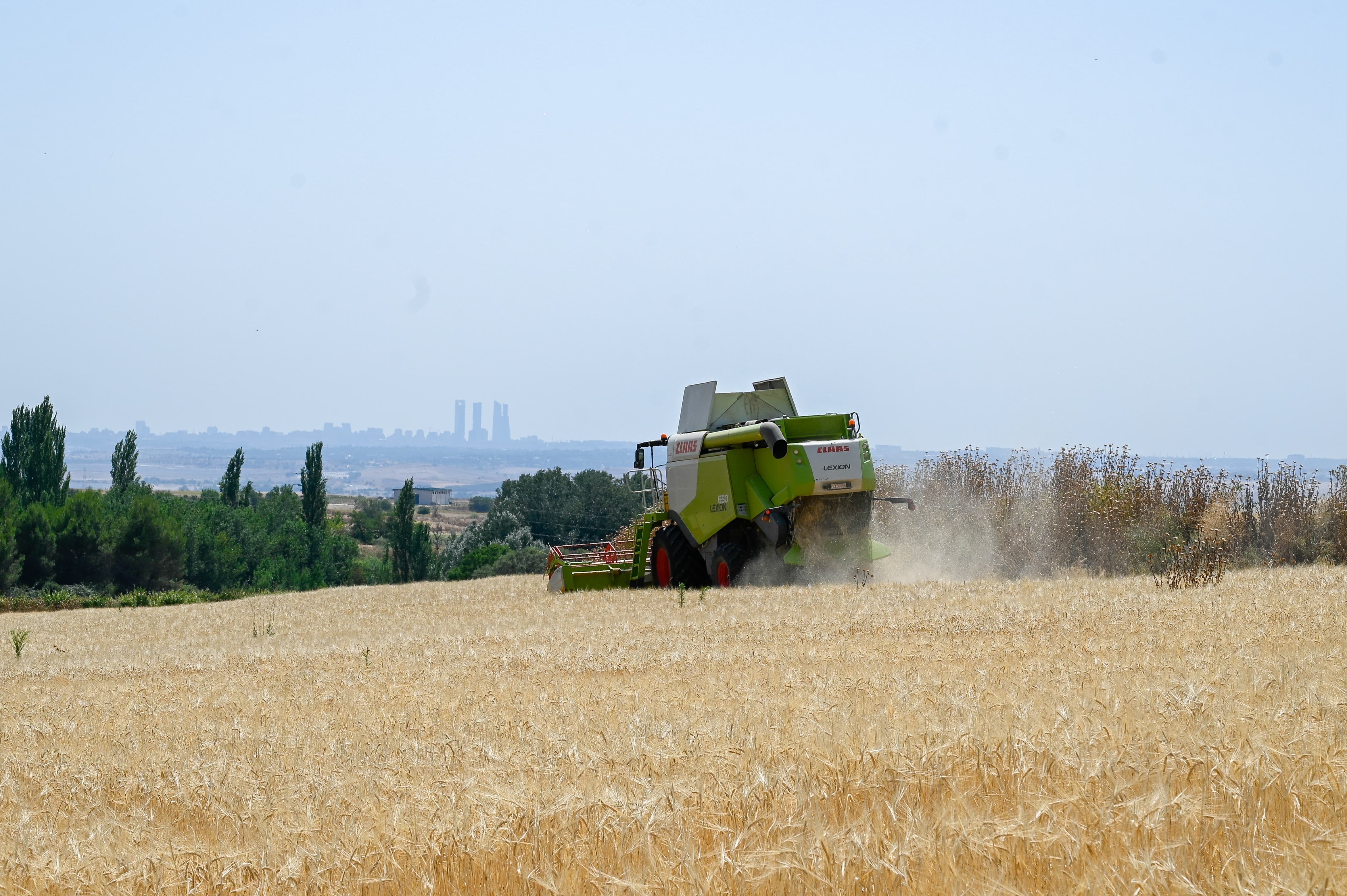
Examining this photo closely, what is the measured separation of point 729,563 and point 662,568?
2.12 m

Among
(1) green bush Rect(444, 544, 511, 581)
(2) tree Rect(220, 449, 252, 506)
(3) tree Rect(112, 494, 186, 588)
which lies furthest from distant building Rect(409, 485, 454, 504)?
(3) tree Rect(112, 494, 186, 588)

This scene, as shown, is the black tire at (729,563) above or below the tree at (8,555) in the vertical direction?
above

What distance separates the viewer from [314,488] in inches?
2665

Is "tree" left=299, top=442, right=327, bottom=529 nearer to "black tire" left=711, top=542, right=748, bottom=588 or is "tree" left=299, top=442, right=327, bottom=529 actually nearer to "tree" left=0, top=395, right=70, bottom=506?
"tree" left=0, top=395, right=70, bottom=506

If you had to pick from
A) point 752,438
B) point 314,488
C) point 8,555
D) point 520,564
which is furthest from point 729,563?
point 314,488

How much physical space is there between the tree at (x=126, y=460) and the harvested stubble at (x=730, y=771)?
65473 mm

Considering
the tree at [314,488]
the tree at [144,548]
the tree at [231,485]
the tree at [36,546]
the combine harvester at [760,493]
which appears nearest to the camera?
the combine harvester at [760,493]

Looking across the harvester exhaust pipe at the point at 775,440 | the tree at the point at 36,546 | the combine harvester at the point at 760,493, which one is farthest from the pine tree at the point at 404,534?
the harvester exhaust pipe at the point at 775,440

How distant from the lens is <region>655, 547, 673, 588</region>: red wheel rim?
17469 millimetres

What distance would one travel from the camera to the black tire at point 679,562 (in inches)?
674

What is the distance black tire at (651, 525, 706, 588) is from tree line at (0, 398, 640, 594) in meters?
26.2

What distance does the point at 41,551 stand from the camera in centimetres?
4488

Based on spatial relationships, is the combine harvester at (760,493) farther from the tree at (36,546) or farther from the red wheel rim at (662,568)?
the tree at (36,546)

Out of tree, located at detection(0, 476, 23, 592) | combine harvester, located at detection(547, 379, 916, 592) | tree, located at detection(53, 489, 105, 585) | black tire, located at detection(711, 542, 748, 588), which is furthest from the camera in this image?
tree, located at detection(53, 489, 105, 585)
